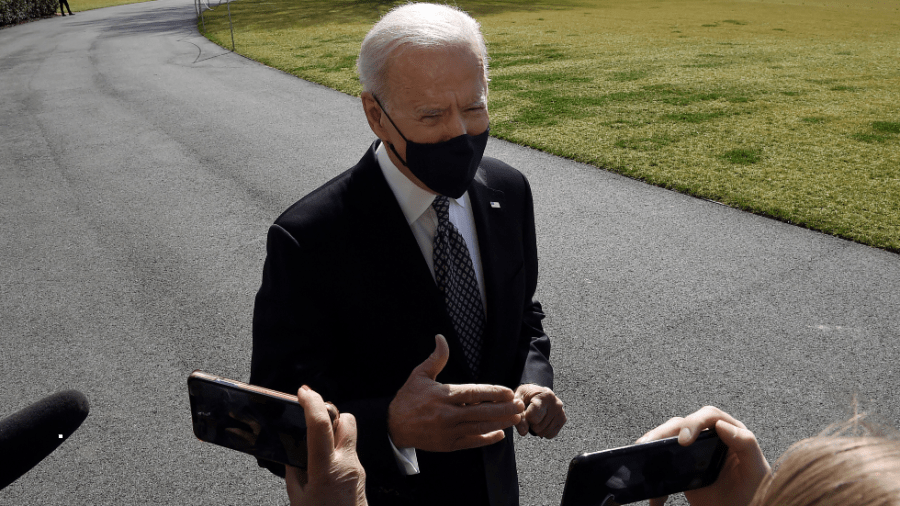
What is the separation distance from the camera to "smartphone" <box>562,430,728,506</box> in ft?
3.83

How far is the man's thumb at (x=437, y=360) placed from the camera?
4.59ft

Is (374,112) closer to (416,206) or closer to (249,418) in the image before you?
(416,206)

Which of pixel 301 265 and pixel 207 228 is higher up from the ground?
pixel 301 265

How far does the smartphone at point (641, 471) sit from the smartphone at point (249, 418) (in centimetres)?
52

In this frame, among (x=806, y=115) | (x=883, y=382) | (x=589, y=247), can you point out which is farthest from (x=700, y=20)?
(x=883, y=382)

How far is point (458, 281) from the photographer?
5.73 feet

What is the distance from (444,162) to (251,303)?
148 inches

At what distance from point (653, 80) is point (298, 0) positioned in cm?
2390

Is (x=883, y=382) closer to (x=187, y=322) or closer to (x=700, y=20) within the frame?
(x=187, y=322)

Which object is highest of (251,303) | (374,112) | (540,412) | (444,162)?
(374,112)

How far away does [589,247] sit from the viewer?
5891 mm

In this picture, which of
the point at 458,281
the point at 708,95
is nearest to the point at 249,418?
the point at 458,281

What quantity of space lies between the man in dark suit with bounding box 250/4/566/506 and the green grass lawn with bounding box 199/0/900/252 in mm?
5334

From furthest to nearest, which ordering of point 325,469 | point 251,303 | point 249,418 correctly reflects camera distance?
point 251,303
point 249,418
point 325,469
